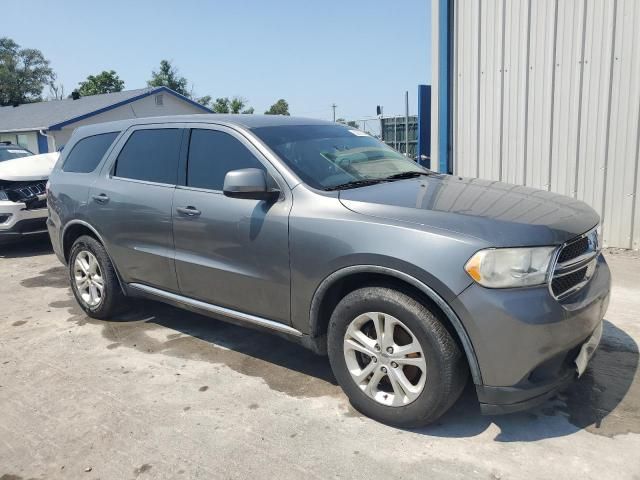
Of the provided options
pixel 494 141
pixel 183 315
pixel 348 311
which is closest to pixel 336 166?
pixel 348 311

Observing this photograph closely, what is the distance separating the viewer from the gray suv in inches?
107

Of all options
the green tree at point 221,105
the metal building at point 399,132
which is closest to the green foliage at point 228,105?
the green tree at point 221,105

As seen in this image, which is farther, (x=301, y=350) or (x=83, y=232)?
(x=83, y=232)

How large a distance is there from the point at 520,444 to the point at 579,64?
18.6 feet

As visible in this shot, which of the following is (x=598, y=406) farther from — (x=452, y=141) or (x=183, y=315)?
(x=452, y=141)

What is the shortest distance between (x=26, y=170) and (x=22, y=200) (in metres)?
0.62

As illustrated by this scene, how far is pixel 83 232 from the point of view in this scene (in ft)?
16.9

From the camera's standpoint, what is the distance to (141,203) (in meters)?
4.36

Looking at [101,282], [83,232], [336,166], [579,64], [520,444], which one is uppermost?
[579,64]

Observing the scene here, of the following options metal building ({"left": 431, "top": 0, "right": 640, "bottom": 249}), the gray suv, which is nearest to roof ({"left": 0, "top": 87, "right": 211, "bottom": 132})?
metal building ({"left": 431, "top": 0, "right": 640, "bottom": 249})

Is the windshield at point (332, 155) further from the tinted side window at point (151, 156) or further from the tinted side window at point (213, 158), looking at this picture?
the tinted side window at point (151, 156)

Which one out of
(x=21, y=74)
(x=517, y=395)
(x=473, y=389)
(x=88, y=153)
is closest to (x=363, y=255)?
(x=517, y=395)

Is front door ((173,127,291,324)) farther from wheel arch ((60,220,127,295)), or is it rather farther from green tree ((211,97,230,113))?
green tree ((211,97,230,113))

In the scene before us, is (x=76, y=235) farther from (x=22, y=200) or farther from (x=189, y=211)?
(x=22, y=200)
